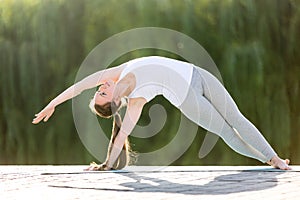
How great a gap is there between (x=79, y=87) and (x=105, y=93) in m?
0.16

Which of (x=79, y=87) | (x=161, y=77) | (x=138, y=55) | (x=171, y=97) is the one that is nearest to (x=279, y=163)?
(x=171, y=97)

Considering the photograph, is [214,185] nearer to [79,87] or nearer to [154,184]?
[154,184]

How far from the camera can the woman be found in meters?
3.82

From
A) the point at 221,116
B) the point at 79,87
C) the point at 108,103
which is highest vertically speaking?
the point at 79,87

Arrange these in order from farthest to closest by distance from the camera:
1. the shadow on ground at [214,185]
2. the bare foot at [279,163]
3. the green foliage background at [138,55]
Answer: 1. the green foliage background at [138,55]
2. the bare foot at [279,163]
3. the shadow on ground at [214,185]

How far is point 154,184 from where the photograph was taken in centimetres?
312

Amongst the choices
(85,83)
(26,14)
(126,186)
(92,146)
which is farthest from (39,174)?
(26,14)

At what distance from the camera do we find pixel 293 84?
681 centimetres

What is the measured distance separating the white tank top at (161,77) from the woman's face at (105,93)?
0.27ft

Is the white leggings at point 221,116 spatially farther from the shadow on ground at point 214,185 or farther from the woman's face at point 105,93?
the woman's face at point 105,93

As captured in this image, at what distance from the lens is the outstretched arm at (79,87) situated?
382 centimetres

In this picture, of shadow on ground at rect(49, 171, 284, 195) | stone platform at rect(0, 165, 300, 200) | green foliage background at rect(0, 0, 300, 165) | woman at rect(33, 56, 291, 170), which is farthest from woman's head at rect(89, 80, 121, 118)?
green foliage background at rect(0, 0, 300, 165)

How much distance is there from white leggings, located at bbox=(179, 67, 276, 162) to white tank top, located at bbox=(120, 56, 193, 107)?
Answer: 5 cm

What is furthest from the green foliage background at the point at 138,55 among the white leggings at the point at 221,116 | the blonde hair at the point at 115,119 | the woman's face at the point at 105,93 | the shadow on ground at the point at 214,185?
the shadow on ground at the point at 214,185
